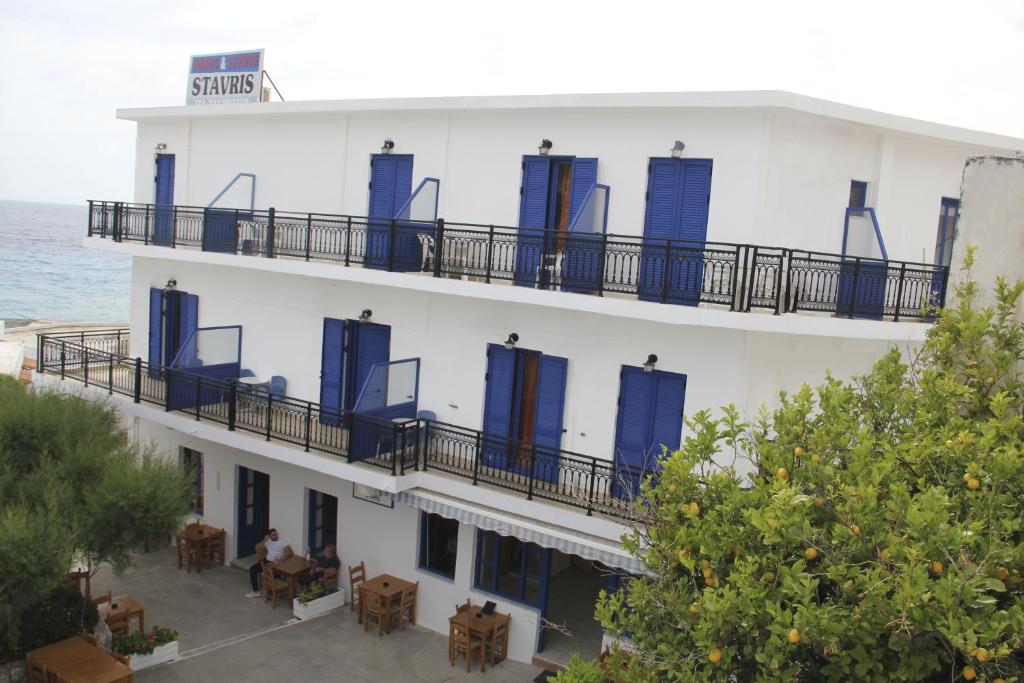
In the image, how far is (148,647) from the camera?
15.8 m

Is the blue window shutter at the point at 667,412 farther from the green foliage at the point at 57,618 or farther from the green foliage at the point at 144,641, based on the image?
the green foliage at the point at 57,618

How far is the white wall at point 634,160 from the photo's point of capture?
45.3 feet

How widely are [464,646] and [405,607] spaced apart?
1.94 meters

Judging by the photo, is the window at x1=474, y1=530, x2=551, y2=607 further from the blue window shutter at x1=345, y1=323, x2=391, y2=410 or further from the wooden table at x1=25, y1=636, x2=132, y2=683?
the wooden table at x1=25, y1=636, x2=132, y2=683

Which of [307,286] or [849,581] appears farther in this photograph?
[307,286]

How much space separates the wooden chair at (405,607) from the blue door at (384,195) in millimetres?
6476

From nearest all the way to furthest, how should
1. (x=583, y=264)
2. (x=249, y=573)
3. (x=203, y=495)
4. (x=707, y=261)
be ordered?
(x=707, y=261) → (x=583, y=264) → (x=249, y=573) → (x=203, y=495)

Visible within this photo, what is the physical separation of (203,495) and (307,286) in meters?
6.30

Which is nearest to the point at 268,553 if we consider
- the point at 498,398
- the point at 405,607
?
the point at 405,607

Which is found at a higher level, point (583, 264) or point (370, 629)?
point (583, 264)

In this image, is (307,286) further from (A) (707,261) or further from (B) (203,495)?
(A) (707,261)

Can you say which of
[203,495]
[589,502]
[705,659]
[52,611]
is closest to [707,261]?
[589,502]

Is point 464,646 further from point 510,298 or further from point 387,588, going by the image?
point 510,298

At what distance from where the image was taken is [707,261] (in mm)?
13602
